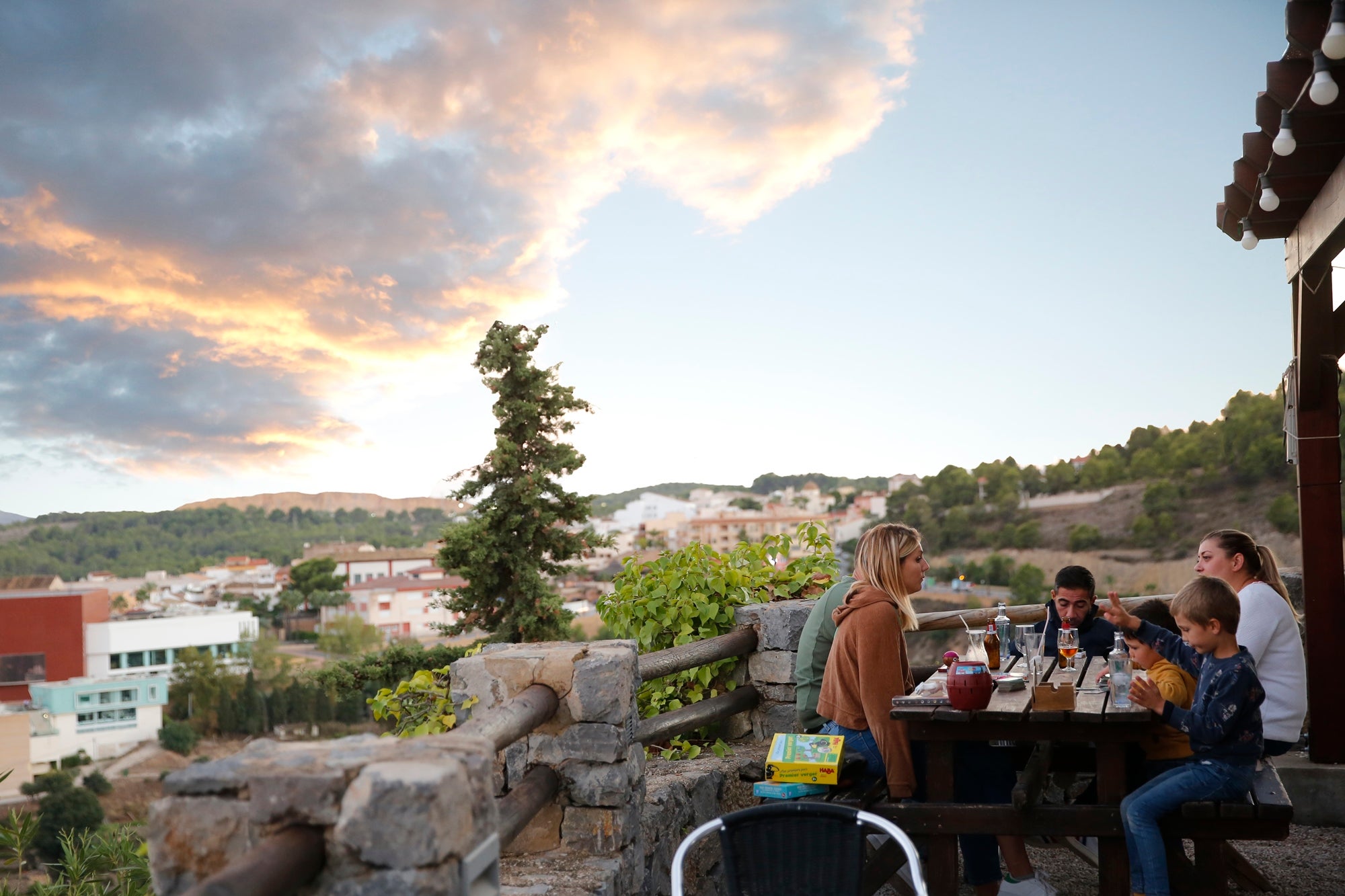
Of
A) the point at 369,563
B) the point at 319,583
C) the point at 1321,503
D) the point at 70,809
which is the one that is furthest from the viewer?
the point at 319,583

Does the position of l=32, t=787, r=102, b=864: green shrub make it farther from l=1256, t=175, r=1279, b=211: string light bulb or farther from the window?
l=1256, t=175, r=1279, b=211: string light bulb

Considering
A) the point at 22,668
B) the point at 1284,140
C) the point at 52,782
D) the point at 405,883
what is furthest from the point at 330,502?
the point at 405,883

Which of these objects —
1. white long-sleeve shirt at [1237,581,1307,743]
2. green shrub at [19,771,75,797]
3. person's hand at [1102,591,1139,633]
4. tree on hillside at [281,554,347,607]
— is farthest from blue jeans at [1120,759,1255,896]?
tree on hillside at [281,554,347,607]

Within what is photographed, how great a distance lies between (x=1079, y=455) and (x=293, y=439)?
44.4 meters

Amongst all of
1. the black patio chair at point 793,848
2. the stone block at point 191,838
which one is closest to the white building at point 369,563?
the black patio chair at point 793,848

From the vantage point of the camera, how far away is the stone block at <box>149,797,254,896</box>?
1.38 m

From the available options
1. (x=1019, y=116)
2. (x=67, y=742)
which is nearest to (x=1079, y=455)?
(x=1019, y=116)

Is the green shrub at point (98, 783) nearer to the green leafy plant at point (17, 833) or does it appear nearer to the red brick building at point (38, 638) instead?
the red brick building at point (38, 638)

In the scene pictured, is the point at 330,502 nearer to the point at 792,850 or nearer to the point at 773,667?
the point at 773,667

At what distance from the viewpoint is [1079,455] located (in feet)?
122

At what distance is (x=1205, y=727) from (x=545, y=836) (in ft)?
5.66

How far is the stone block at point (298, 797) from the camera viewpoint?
135cm

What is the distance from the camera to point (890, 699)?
8.91 feet

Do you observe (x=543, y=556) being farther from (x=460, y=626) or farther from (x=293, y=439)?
(x=293, y=439)
